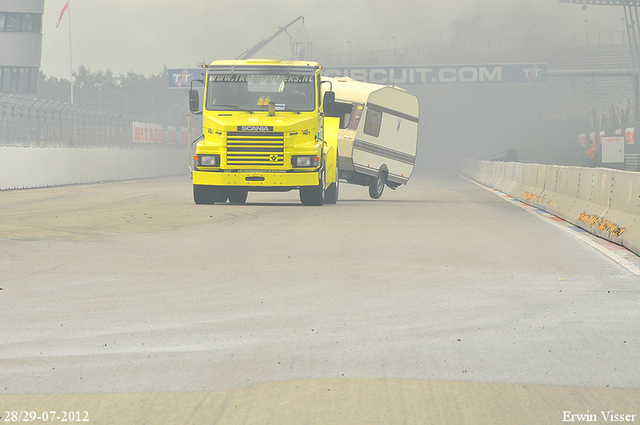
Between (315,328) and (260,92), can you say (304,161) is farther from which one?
(315,328)

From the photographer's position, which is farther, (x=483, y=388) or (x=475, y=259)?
(x=475, y=259)

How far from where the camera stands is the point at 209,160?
19688 millimetres

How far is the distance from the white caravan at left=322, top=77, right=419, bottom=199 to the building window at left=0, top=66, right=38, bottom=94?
6714cm

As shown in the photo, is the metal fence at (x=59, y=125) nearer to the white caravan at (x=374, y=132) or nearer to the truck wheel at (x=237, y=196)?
the truck wheel at (x=237, y=196)

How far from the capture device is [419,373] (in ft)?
18.3

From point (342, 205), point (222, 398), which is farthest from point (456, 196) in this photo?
point (222, 398)

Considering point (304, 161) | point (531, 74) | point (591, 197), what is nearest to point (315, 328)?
point (591, 197)

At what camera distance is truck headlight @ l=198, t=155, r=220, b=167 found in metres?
19.7

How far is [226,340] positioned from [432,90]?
10020 cm

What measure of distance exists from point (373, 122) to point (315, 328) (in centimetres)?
1722

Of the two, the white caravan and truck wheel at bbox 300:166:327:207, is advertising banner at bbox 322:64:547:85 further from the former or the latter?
truck wheel at bbox 300:166:327:207

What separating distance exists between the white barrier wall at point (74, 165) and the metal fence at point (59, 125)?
0.34m

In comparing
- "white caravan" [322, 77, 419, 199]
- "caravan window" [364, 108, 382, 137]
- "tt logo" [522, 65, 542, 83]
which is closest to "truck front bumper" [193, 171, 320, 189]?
"white caravan" [322, 77, 419, 199]

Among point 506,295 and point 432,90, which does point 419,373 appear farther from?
point 432,90
